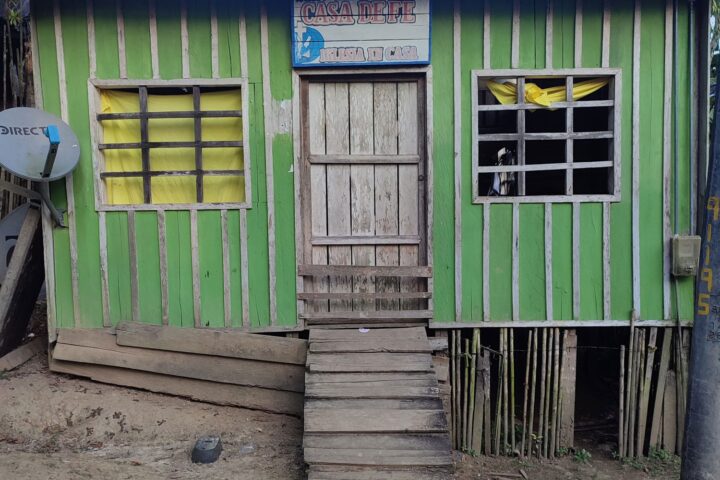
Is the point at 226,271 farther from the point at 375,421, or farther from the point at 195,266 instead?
the point at 375,421

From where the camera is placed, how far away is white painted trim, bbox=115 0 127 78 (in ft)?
15.3

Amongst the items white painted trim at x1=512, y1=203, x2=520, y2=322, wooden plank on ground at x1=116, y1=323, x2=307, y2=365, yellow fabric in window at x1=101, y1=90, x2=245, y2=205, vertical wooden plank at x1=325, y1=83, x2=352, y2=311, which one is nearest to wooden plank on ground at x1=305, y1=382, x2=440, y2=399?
wooden plank on ground at x1=116, y1=323, x2=307, y2=365

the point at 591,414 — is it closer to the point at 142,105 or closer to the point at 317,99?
the point at 317,99

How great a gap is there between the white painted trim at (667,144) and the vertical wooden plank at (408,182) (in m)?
2.15

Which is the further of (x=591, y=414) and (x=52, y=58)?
(x=591, y=414)

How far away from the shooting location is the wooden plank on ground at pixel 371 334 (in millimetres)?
4672

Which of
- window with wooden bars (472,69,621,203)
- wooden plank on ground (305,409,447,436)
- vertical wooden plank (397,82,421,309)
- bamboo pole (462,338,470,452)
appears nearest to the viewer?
wooden plank on ground (305,409,447,436)

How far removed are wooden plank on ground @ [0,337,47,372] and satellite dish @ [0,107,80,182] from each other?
5.63 ft

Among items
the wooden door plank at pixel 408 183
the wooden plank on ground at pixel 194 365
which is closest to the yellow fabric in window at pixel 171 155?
the wooden plank on ground at pixel 194 365

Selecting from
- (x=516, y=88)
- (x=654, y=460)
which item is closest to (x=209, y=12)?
(x=516, y=88)

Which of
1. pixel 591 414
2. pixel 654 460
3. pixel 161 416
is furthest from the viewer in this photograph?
pixel 591 414

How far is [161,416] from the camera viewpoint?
15.2 ft

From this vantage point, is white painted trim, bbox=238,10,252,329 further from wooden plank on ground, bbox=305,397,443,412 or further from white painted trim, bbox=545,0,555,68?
white painted trim, bbox=545,0,555,68

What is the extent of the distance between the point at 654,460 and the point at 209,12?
573 cm
